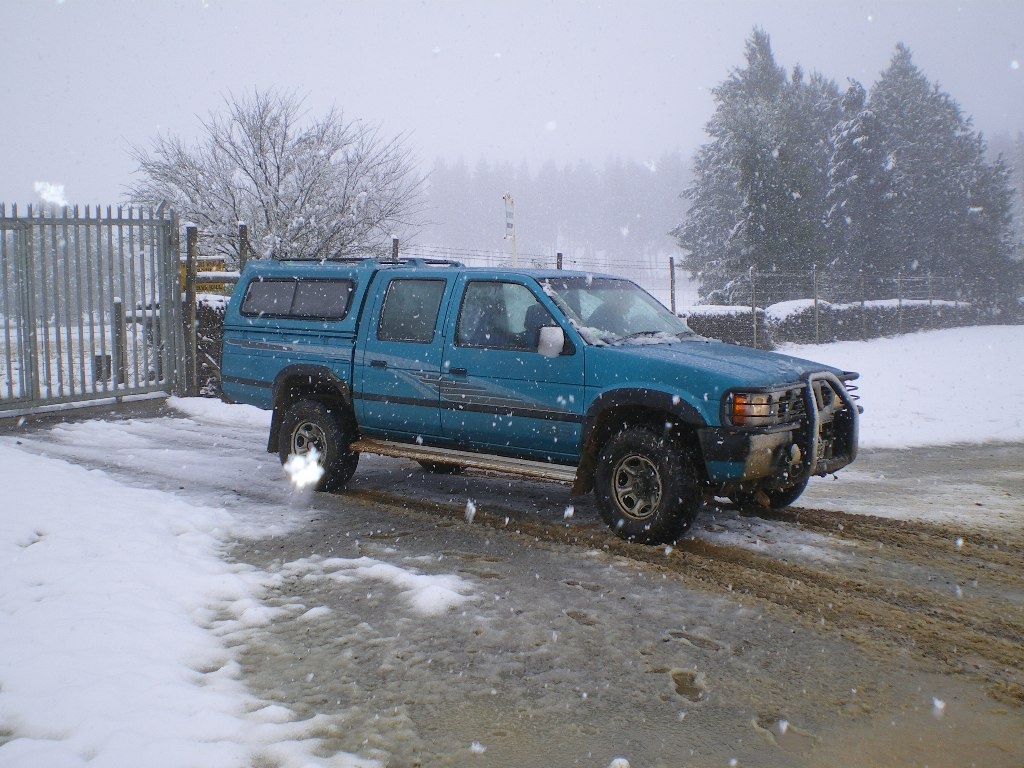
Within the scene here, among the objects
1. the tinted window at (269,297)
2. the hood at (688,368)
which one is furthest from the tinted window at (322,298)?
the hood at (688,368)

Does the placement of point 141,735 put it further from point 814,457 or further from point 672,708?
point 814,457

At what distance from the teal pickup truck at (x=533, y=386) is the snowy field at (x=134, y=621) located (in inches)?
50.9

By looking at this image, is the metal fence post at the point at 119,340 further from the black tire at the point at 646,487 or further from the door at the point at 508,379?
the black tire at the point at 646,487

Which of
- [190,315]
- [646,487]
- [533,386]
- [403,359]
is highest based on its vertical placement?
[190,315]

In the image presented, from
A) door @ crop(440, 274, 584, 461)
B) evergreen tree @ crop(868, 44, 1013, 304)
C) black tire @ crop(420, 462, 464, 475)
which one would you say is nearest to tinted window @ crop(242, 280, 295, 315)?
door @ crop(440, 274, 584, 461)

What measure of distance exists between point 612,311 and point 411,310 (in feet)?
5.71

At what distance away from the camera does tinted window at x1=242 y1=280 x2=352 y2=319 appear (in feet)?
25.2

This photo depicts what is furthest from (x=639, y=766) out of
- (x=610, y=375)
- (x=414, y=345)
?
(x=414, y=345)

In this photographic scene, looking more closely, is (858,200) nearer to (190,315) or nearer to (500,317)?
(190,315)

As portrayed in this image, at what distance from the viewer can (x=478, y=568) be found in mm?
5516

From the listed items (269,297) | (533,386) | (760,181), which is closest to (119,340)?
(269,297)

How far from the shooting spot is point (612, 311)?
679 centimetres

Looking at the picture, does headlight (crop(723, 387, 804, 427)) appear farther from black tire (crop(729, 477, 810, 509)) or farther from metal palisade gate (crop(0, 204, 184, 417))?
metal palisade gate (crop(0, 204, 184, 417))

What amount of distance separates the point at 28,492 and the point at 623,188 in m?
137
